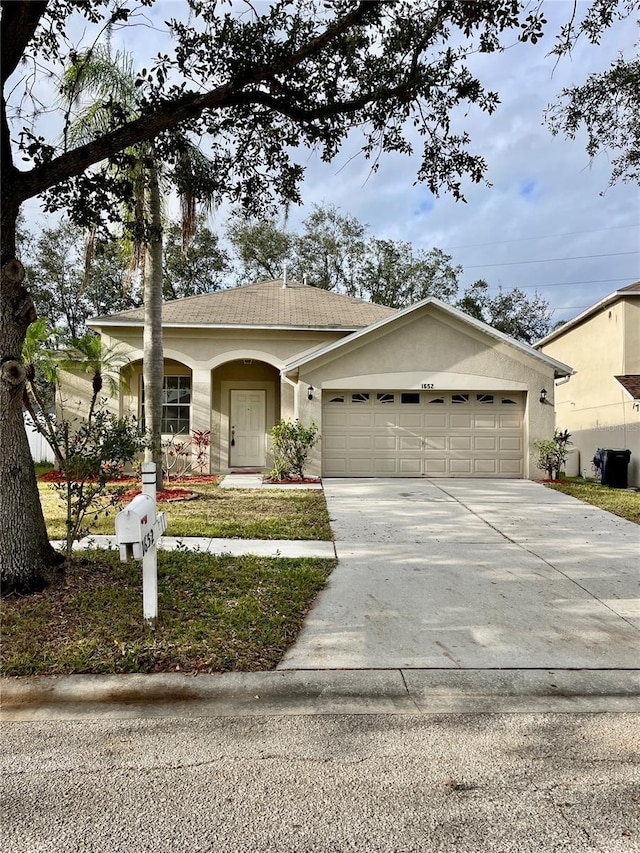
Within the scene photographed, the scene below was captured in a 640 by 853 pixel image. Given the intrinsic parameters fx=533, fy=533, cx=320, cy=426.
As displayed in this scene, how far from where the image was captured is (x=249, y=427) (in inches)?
634

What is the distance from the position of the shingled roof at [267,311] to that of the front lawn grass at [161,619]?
10.3 m

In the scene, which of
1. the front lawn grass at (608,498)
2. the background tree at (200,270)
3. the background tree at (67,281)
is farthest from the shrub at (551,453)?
the background tree at (67,281)

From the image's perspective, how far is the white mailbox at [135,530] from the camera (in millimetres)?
3547

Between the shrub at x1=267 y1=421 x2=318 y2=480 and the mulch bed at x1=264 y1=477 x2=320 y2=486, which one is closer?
the mulch bed at x1=264 y1=477 x2=320 y2=486

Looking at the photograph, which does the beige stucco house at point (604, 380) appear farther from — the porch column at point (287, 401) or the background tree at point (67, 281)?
the background tree at point (67, 281)

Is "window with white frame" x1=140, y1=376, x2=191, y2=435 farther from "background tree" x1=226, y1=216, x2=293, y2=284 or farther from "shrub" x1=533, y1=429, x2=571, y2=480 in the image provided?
"background tree" x1=226, y1=216, x2=293, y2=284

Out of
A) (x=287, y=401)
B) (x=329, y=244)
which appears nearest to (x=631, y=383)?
(x=287, y=401)

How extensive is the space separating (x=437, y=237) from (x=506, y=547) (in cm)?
2602

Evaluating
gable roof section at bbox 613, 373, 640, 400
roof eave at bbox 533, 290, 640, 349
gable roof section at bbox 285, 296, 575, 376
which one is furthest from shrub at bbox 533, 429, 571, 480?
roof eave at bbox 533, 290, 640, 349

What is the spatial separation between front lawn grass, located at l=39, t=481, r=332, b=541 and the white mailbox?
3636 mm

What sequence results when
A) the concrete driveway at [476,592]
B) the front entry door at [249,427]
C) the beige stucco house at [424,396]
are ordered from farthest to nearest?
the front entry door at [249,427] < the beige stucco house at [424,396] < the concrete driveway at [476,592]

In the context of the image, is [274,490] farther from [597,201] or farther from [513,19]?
[513,19]

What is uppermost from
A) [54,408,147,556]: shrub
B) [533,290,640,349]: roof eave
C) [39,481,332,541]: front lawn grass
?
[533,290,640,349]: roof eave

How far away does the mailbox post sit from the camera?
3559 mm
